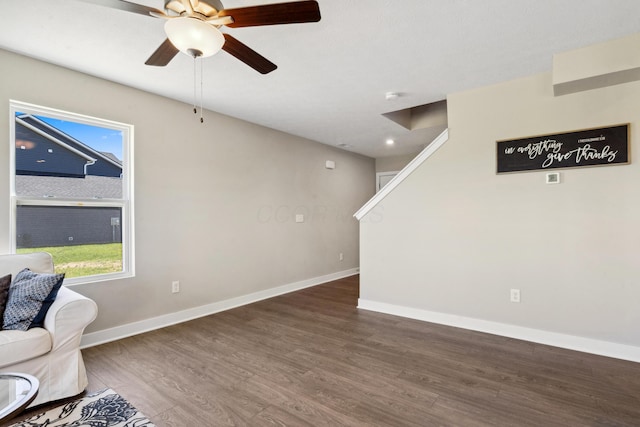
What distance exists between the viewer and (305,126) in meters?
4.46

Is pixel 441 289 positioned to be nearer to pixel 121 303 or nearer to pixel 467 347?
pixel 467 347

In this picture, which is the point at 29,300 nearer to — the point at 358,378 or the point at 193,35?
the point at 193,35

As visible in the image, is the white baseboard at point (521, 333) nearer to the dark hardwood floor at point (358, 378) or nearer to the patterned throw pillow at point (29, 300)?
the dark hardwood floor at point (358, 378)

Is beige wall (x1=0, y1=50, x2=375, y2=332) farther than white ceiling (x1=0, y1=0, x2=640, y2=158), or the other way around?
beige wall (x1=0, y1=50, x2=375, y2=332)

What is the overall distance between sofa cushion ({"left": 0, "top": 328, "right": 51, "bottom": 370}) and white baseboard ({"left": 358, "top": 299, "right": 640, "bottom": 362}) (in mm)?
3122

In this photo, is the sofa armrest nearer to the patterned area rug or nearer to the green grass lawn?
the patterned area rug

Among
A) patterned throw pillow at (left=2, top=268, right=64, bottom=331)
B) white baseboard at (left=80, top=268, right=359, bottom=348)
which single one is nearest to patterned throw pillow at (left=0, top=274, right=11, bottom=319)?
patterned throw pillow at (left=2, top=268, right=64, bottom=331)

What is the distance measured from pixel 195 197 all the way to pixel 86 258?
3.97 ft

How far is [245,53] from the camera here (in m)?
1.87

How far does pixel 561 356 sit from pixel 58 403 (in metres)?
3.77

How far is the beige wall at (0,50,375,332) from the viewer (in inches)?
110

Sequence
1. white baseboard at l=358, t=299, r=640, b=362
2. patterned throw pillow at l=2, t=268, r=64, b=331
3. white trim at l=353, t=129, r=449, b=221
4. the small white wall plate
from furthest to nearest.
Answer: white trim at l=353, t=129, r=449, b=221 < the small white wall plate < white baseboard at l=358, t=299, r=640, b=362 < patterned throw pillow at l=2, t=268, r=64, b=331

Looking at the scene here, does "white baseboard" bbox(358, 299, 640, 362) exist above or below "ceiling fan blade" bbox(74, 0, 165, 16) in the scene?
below

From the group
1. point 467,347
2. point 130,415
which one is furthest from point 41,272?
point 467,347
